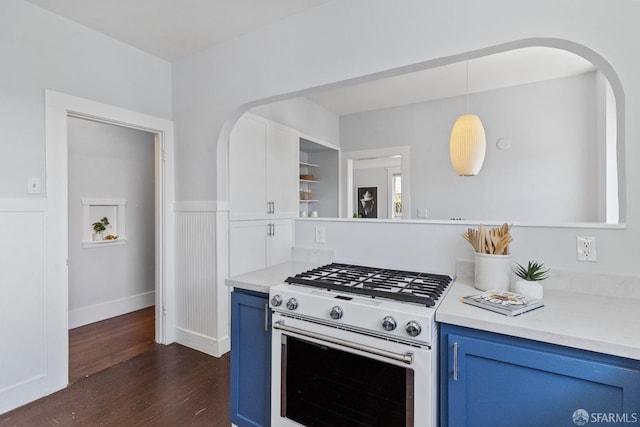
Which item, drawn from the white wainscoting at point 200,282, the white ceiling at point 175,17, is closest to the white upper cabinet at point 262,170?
the white wainscoting at point 200,282

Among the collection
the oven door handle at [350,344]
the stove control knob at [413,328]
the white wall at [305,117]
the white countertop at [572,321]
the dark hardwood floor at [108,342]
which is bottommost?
the dark hardwood floor at [108,342]

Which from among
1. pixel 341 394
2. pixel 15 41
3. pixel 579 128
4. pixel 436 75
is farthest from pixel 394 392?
pixel 579 128

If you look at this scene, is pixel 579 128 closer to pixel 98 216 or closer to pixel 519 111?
pixel 519 111

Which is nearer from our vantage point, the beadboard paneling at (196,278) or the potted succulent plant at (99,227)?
the beadboard paneling at (196,278)

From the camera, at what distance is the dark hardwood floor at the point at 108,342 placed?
2.58 meters

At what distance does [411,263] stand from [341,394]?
0.86m

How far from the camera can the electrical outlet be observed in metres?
1.50

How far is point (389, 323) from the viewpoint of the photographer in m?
1.23

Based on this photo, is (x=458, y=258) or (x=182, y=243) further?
(x=182, y=243)

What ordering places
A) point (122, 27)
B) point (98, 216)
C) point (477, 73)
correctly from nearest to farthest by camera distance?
point (122, 27), point (477, 73), point (98, 216)

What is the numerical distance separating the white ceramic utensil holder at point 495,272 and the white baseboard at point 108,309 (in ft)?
12.4

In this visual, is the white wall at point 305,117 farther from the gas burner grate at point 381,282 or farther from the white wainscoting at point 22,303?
the gas burner grate at point 381,282

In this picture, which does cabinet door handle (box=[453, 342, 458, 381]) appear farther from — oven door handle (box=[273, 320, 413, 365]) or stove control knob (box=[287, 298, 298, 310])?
stove control knob (box=[287, 298, 298, 310])

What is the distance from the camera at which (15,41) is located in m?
2.09
